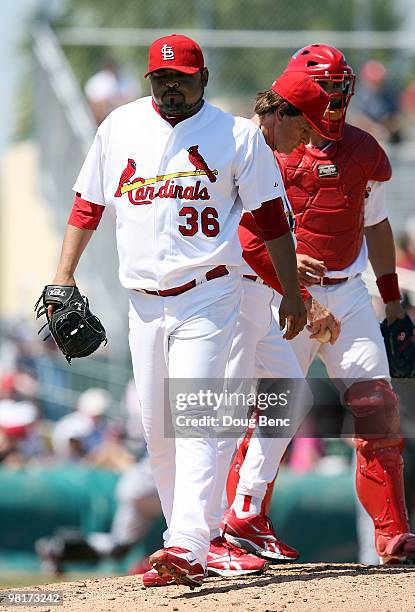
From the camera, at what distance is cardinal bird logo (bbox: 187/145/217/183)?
5.34m

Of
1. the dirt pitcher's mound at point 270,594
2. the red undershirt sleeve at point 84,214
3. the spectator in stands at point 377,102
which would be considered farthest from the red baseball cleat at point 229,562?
the spectator in stands at point 377,102

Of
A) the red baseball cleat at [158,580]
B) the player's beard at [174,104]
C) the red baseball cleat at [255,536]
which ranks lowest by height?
the red baseball cleat at [158,580]

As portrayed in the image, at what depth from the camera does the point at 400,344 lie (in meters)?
6.74

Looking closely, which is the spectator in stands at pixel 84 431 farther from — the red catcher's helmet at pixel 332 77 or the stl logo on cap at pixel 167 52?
the stl logo on cap at pixel 167 52

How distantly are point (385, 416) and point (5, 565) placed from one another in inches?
274

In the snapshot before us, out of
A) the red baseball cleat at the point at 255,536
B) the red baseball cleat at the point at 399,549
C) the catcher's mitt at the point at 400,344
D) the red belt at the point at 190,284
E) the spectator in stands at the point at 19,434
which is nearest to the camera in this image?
the red belt at the point at 190,284

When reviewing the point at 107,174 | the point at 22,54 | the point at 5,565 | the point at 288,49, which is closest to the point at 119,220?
the point at 107,174

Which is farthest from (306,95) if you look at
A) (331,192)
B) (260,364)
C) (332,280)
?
(260,364)

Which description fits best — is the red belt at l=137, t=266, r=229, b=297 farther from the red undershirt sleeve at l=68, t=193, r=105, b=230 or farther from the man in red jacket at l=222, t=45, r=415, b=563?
the man in red jacket at l=222, t=45, r=415, b=563

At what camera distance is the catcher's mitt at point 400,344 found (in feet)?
22.1

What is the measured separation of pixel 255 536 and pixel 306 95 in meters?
2.10

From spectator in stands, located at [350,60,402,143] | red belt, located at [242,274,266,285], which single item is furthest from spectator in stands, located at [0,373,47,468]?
red belt, located at [242,274,266,285]

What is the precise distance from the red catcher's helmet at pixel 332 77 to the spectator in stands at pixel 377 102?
8053 millimetres

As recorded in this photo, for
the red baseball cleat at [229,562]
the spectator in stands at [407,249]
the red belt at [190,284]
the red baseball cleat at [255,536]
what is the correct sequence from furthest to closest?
the spectator in stands at [407,249] < the red baseball cleat at [255,536] < the red baseball cleat at [229,562] < the red belt at [190,284]
